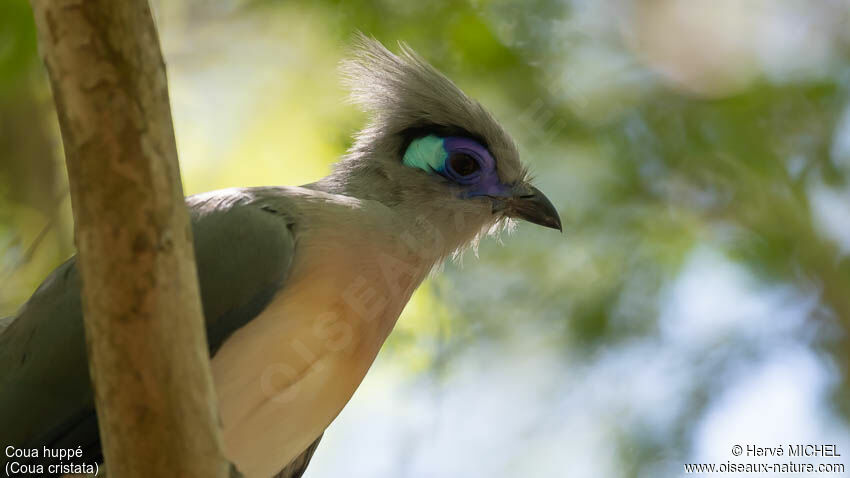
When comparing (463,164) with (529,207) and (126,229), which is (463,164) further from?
(126,229)

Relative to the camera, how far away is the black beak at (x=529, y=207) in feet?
17.0

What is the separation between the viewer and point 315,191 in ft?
14.6

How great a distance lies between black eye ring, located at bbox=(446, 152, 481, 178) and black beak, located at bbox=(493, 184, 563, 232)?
0.71 ft

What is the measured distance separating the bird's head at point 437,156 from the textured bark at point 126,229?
2120 mm

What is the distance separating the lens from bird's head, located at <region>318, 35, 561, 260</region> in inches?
193

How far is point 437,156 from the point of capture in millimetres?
5012

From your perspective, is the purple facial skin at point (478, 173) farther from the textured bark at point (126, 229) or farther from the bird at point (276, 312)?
the textured bark at point (126, 229)

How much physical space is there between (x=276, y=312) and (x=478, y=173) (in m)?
1.63

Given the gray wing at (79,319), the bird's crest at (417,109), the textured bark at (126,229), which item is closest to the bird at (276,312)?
the gray wing at (79,319)

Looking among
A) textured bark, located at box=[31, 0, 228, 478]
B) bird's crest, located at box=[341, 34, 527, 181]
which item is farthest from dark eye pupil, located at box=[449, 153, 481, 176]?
textured bark, located at box=[31, 0, 228, 478]

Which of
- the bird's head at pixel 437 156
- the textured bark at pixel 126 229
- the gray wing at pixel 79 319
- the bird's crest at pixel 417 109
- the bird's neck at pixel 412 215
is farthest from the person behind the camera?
the bird's crest at pixel 417 109

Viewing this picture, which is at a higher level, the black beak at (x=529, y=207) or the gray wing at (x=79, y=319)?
the black beak at (x=529, y=207)

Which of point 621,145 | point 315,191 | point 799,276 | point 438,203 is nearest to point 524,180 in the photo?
point 438,203

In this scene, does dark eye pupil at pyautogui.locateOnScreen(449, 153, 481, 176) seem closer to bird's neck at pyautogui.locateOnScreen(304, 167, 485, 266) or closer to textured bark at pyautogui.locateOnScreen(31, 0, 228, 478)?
bird's neck at pyautogui.locateOnScreen(304, 167, 485, 266)
